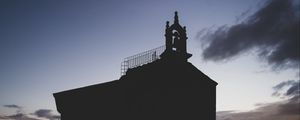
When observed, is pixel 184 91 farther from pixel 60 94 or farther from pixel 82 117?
pixel 60 94

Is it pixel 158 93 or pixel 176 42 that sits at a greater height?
pixel 176 42

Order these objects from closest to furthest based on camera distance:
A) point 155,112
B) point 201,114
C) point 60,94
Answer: point 155,112 < point 201,114 < point 60,94

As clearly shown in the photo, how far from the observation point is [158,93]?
21.8 m

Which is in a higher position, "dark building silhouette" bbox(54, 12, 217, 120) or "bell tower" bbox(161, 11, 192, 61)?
"bell tower" bbox(161, 11, 192, 61)

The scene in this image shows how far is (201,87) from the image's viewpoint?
77.3ft

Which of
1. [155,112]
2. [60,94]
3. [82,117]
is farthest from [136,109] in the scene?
[60,94]

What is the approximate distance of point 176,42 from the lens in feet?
75.5

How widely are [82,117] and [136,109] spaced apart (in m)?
5.09

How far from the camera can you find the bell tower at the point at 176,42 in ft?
73.4

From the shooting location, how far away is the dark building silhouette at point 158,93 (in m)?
21.7

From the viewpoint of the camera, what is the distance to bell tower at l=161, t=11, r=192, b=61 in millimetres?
22375

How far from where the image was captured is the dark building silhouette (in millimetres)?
21703

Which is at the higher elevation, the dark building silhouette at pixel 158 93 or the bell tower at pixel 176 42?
the bell tower at pixel 176 42

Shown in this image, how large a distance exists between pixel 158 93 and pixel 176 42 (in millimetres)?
4371
